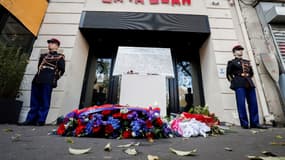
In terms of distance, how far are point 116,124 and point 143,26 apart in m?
2.79

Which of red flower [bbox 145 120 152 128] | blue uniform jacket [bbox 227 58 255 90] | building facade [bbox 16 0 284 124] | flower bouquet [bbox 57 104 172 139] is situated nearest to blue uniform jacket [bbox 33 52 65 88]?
building facade [bbox 16 0 284 124]

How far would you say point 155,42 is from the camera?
14.8 feet

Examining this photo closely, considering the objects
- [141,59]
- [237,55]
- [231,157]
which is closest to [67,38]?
[141,59]

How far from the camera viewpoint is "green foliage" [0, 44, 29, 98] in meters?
2.73

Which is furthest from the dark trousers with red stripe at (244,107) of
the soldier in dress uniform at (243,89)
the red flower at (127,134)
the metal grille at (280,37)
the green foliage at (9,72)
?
the green foliage at (9,72)

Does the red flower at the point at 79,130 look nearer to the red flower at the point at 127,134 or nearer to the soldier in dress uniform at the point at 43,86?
the red flower at the point at 127,134

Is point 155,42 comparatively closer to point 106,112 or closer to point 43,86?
point 43,86

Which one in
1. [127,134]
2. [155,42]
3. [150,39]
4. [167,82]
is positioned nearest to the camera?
[127,134]

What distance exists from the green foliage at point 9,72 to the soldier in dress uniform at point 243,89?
12.1 feet

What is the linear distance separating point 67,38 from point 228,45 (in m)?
3.68

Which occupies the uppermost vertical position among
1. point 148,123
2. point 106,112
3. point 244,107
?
point 244,107

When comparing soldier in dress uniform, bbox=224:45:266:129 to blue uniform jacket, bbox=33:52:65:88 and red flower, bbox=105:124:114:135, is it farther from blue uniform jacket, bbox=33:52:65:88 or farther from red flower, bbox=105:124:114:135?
blue uniform jacket, bbox=33:52:65:88

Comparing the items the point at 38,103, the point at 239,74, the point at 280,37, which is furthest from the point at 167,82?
the point at 280,37

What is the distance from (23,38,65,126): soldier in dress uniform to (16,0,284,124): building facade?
0.61m
